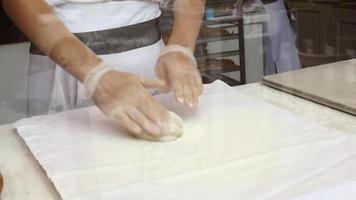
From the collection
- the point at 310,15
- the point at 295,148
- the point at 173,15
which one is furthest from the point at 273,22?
the point at 295,148

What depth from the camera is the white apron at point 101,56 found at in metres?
A: 0.86

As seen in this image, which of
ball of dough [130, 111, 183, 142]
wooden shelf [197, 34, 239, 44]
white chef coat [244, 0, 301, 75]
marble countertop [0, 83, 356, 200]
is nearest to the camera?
marble countertop [0, 83, 356, 200]

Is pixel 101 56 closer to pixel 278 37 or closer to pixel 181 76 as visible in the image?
pixel 181 76

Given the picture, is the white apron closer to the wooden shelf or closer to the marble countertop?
the marble countertop

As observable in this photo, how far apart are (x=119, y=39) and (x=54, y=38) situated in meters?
0.16

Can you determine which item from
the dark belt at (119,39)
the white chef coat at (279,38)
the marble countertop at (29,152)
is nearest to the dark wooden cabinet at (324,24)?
the white chef coat at (279,38)

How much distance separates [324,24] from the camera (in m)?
1.73

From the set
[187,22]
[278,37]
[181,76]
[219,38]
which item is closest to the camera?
[181,76]

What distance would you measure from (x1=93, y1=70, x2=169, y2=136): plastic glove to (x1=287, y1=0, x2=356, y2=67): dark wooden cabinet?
41.1 inches

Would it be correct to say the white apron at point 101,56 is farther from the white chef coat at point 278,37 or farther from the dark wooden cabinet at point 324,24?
the dark wooden cabinet at point 324,24

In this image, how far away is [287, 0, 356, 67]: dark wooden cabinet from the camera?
1.67 metres

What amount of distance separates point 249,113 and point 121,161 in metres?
0.27

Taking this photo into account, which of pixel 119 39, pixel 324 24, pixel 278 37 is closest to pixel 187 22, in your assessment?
pixel 119 39

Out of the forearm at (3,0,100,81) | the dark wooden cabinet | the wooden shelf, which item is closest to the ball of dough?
the forearm at (3,0,100,81)
